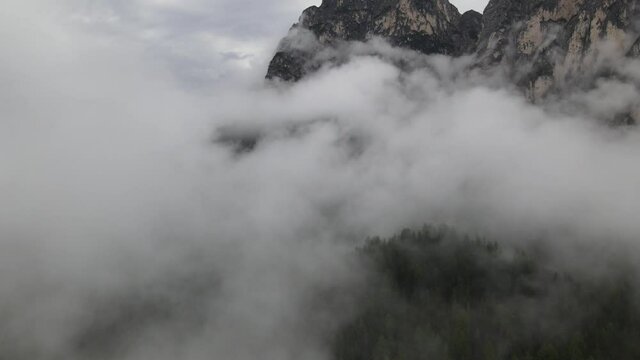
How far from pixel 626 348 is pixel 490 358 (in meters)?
44.4

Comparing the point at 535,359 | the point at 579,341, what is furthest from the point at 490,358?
the point at 579,341

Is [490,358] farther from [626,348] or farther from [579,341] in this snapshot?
[626,348]

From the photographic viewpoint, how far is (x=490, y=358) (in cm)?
19950

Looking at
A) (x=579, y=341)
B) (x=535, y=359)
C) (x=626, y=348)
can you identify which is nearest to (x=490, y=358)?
(x=535, y=359)

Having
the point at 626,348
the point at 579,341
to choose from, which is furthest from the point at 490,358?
the point at 626,348

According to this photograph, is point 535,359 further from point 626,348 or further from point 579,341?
point 626,348

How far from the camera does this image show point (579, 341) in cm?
19725

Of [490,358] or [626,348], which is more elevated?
[490,358]

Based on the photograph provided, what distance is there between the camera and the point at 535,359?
651ft

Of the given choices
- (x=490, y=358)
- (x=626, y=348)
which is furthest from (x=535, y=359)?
(x=626, y=348)

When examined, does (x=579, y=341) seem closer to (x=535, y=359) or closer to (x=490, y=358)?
(x=535, y=359)

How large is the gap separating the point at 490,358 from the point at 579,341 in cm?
3058

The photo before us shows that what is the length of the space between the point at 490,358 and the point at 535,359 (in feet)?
49.9
